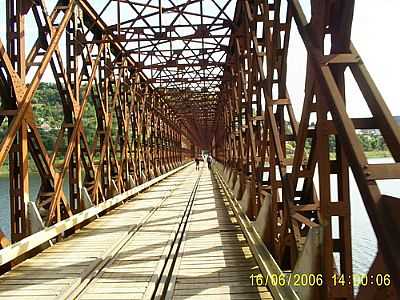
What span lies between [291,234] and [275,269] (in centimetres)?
53

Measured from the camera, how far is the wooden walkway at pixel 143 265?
5504 millimetres

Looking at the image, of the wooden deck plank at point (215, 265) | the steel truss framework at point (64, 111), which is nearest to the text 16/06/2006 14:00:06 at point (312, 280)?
the wooden deck plank at point (215, 265)

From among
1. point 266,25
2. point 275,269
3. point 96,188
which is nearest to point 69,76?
point 96,188

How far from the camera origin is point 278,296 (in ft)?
15.0

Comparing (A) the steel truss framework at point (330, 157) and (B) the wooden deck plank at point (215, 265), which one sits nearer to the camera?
(A) the steel truss framework at point (330, 157)

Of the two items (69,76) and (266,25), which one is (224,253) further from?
(69,76)

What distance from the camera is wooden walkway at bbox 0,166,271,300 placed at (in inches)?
217

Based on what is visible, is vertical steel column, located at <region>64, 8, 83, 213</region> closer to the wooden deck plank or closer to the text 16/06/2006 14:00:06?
the wooden deck plank

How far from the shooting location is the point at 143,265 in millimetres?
6809

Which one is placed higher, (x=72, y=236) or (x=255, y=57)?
(x=255, y=57)
